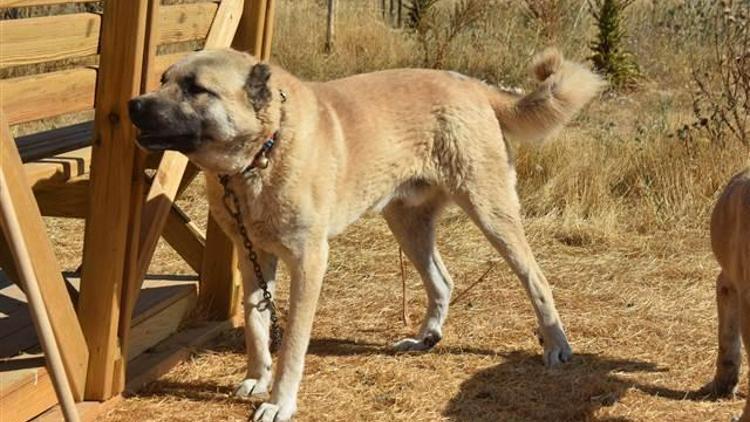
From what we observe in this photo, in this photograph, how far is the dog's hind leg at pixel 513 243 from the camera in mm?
5477

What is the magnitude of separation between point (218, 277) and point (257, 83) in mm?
1796

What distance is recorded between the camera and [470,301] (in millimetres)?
6637

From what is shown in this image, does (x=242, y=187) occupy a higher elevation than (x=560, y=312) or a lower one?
higher

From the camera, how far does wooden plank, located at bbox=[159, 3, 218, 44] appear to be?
4.88m

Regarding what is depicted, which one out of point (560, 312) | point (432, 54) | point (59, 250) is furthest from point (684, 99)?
point (59, 250)

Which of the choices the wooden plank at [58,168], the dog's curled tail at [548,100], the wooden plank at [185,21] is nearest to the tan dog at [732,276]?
the dog's curled tail at [548,100]

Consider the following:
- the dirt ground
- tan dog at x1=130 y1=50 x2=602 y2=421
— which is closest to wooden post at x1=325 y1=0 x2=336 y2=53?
the dirt ground

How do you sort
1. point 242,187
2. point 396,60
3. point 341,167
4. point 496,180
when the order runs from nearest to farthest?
1. point 242,187
2. point 341,167
3. point 496,180
4. point 396,60

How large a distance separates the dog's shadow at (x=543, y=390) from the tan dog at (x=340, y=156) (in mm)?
155

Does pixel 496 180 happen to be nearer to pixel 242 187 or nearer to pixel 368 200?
pixel 368 200

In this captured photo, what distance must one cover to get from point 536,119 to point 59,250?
11.8 ft

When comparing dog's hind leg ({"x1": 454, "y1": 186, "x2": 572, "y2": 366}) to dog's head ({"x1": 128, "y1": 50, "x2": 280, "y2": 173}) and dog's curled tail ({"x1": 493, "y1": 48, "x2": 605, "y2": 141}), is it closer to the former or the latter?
dog's curled tail ({"x1": 493, "y1": 48, "x2": 605, "y2": 141})

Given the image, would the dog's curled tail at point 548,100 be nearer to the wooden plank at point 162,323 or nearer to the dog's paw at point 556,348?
the dog's paw at point 556,348

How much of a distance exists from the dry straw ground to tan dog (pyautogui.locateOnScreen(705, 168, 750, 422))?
16 cm
